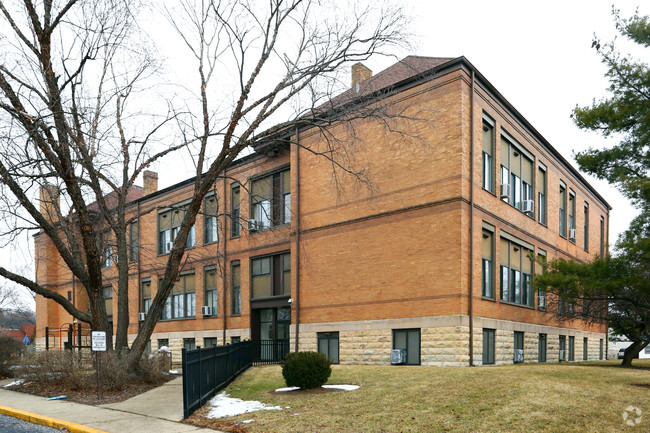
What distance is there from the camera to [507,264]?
82.7 feet

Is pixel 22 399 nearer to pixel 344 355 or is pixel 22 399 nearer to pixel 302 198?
pixel 344 355

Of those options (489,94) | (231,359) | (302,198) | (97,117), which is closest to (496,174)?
(489,94)

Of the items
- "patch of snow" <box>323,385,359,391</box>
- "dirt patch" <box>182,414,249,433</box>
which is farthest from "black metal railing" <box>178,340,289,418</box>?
"patch of snow" <box>323,385,359,391</box>

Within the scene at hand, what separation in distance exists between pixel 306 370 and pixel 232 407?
2.42 m

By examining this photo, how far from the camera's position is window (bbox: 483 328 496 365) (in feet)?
73.3

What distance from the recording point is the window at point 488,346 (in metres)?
22.4

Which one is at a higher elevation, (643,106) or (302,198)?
(643,106)

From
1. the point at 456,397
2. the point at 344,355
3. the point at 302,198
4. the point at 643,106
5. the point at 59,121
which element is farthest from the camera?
the point at 302,198

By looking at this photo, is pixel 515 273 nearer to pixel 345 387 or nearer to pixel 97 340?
pixel 345 387

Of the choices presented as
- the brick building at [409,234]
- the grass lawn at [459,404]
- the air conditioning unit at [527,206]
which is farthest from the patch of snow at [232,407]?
the air conditioning unit at [527,206]

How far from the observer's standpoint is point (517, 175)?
26.7 m

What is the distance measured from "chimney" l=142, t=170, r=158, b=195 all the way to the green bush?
32425mm

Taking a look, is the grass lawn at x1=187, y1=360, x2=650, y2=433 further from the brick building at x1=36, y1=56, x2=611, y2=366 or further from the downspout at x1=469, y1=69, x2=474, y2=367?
the brick building at x1=36, y1=56, x2=611, y2=366

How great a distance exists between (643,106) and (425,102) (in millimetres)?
8929
